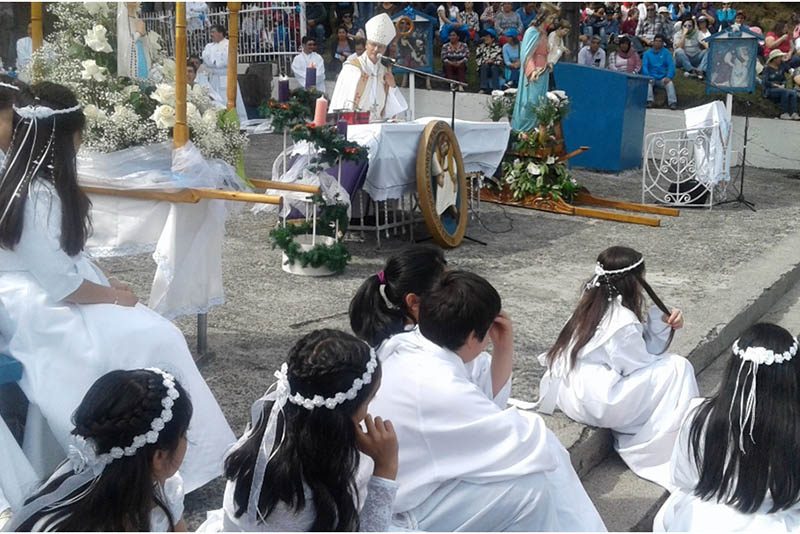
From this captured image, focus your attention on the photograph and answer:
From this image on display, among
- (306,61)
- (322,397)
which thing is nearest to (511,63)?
(306,61)

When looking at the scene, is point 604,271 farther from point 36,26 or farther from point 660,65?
point 660,65

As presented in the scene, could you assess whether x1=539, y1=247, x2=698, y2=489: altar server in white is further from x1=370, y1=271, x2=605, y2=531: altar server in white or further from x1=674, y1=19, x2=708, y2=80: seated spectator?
x1=674, y1=19, x2=708, y2=80: seated spectator

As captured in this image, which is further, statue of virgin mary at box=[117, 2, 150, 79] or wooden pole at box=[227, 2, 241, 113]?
wooden pole at box=[227, 2, 241, 113]

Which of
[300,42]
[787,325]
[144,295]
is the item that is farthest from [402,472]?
[300,42]

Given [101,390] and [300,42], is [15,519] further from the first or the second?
[300,42]

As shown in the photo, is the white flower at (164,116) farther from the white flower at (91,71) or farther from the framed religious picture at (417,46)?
the framed religious picture at (417,46)

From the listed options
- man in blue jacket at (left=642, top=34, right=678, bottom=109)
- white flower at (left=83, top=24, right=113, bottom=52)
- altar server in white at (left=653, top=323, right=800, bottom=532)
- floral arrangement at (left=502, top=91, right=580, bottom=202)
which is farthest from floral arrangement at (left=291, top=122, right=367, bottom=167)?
man in blue jacket at (left=642, top=34, right=678, bottom=109)

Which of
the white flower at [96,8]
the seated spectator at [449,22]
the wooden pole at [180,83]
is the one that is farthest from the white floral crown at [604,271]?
the seated spectator at [449,22]

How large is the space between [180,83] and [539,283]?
10.7ft

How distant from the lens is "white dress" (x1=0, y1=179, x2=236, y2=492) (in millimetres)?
3256

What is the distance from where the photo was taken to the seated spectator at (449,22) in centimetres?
1841

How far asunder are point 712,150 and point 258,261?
18.1 ft

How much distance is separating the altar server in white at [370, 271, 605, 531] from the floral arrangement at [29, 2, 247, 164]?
1.87 meters

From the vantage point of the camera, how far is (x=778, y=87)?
54.0 ft
